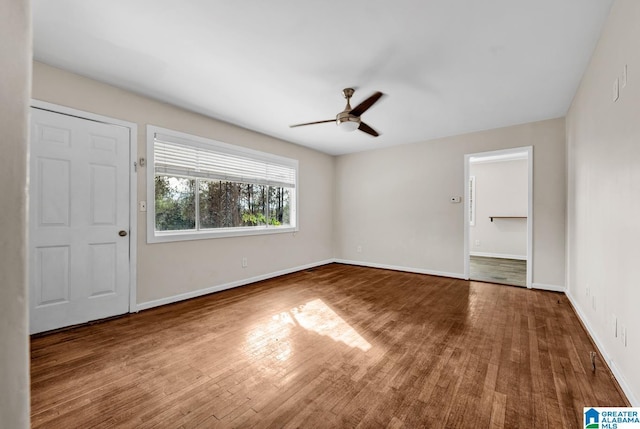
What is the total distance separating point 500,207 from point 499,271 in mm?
2274

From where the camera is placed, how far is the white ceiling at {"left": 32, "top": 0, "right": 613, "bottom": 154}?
6.53 ft

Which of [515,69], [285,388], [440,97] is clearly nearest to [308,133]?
[440,97]

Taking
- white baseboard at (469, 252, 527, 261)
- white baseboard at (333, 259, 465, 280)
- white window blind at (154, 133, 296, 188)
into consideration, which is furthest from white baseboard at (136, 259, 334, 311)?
white baseboard at (469, 252, 527, 261)

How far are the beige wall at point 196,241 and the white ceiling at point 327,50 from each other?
7.4 inches

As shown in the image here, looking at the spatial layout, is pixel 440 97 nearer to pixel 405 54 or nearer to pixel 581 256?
pixel 405 54

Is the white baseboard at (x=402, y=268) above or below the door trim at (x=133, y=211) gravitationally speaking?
below

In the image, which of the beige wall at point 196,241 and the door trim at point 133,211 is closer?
the beige wall at point 196,241

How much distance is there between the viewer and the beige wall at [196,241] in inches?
114

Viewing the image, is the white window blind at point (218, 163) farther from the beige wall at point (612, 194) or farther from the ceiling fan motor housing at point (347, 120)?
the beige wall at point (612, 194)

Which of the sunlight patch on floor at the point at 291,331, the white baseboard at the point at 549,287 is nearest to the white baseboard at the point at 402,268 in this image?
the white baseboard at the point at 549,287

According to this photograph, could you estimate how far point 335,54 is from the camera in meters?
2.50

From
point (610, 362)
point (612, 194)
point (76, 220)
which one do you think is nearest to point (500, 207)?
point (612, 194)

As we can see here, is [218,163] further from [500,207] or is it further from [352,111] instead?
[500,207]

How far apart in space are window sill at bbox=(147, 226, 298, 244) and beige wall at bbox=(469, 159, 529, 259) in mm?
5225
